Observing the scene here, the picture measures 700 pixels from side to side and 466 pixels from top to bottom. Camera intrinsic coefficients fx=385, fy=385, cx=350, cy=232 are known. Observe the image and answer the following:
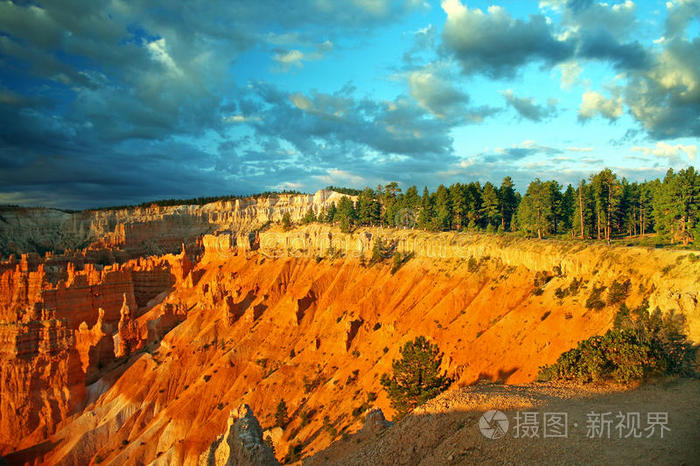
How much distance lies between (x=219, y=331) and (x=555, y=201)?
50.4 metres

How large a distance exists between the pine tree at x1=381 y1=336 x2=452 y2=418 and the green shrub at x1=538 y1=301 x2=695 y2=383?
23.5 feet

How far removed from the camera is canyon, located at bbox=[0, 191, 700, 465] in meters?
28.2

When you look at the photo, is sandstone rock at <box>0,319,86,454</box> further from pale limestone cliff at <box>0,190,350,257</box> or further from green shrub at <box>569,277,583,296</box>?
pale limestone cliff at <box>0,190,350,257</box>

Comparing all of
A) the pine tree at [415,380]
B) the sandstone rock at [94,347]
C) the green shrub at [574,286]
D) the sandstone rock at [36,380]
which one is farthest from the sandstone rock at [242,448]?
the sandstone rock at [94,347]

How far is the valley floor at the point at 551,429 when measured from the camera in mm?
10430

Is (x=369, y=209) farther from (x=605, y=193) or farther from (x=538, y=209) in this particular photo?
(x=605, y=193)

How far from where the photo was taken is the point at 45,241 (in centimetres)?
→ 11375

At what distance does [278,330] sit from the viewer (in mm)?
49250

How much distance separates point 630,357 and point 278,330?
40512mm

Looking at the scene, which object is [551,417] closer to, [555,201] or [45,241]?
[555,201]

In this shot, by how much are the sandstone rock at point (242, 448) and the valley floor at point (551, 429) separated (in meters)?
3.63

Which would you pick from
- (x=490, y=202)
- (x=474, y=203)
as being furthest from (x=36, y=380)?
(x=490, y=202)

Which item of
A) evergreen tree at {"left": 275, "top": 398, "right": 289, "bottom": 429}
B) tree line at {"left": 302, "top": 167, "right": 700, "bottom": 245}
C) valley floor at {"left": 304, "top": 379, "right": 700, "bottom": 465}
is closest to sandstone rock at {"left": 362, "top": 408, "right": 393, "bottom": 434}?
valley floor at {"left": 304, "top": 379, "right": 700, "bottom": 465}

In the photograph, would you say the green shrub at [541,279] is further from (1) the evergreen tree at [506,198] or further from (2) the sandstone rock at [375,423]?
(1) the evergreen tree at [506,198]
